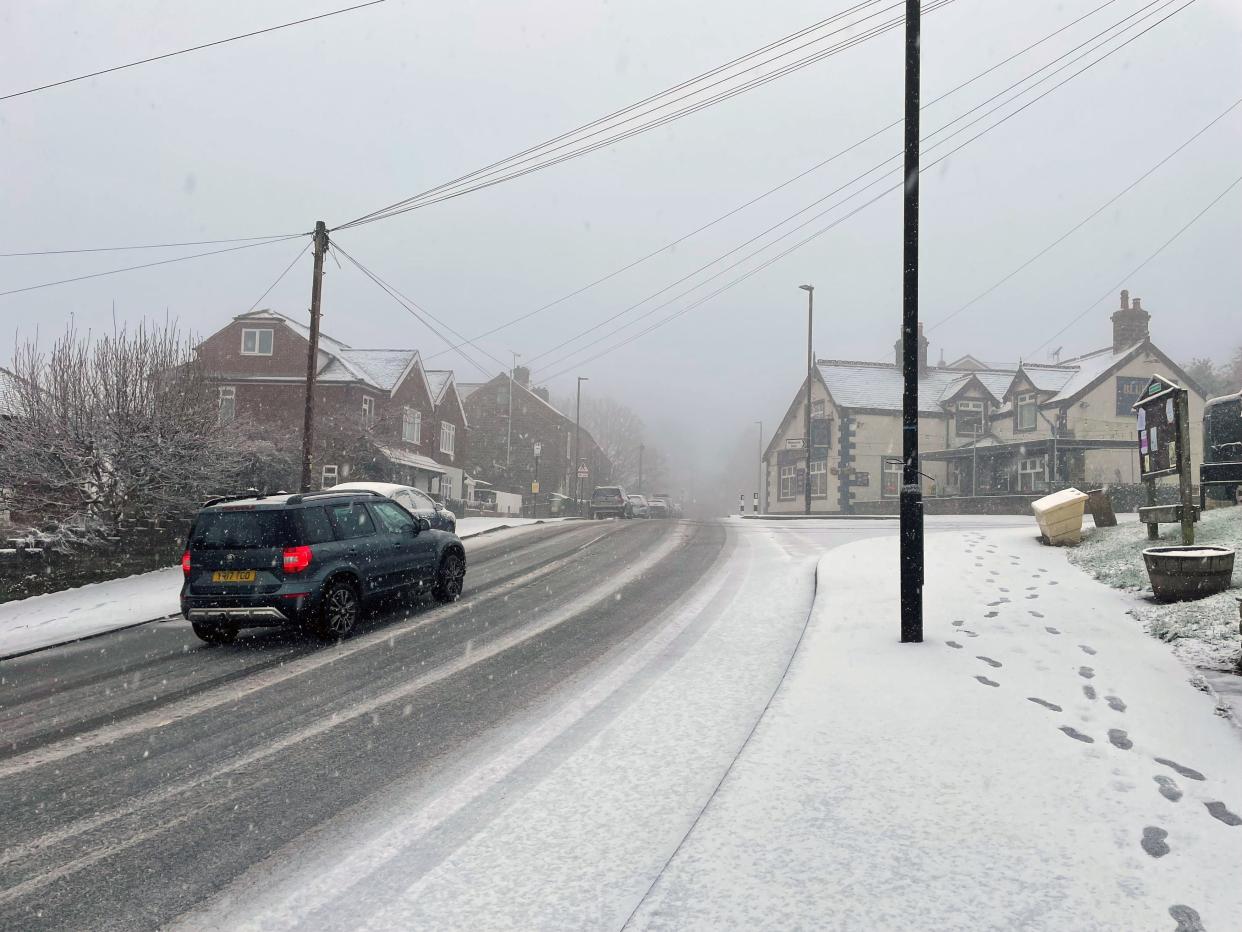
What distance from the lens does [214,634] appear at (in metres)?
9.90

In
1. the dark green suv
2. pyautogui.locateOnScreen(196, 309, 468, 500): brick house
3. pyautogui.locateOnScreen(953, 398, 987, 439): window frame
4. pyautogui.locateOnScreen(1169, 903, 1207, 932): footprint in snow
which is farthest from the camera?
pyautogui.locateOnScreen(953, 398, 987, 439): window frame

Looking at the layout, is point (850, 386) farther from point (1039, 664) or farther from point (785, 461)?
point (1039, 664)

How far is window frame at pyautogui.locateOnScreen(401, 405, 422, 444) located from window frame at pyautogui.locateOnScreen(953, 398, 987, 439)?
3191 cm

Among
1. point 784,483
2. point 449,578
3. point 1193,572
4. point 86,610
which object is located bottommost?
point 86,610

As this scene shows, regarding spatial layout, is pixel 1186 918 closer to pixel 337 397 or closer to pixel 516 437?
pixel 337 397

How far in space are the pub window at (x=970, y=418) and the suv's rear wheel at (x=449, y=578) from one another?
148 feet

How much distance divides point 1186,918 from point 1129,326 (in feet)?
165

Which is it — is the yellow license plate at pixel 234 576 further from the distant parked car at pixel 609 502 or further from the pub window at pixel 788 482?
the pub window at pixel 788 482

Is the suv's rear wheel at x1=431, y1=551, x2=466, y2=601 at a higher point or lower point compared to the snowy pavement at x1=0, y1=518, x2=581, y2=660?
higher

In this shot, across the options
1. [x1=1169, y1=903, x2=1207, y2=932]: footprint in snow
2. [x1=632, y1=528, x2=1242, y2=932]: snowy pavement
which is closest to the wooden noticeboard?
A: [x1=632, y1=528, x2=1242, y2=932]: snowy pavement

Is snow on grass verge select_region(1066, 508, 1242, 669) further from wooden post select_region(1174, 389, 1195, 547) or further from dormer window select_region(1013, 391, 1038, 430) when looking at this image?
dormer window select_region(1013, 391, 1038, 430)

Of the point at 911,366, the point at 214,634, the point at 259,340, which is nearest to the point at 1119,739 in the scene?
the point at 911,366

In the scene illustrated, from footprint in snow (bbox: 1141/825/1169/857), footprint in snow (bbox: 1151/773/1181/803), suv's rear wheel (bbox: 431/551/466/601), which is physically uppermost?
suv's rear wheel (bbox: 431/551/466/601)

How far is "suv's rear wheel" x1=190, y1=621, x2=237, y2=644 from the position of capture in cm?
981
